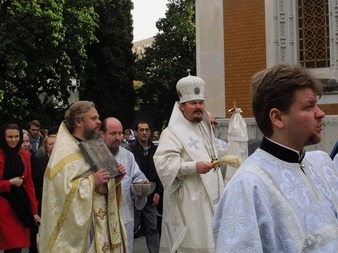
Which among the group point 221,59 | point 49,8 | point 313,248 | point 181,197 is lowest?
point 181,197

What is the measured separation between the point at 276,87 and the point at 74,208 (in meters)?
2.82

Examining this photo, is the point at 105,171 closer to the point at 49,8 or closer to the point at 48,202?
the point at 48,202

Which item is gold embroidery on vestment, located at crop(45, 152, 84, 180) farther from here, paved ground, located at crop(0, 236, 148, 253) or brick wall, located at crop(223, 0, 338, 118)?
brick wall, located at crop(223, 0, 338, 118)

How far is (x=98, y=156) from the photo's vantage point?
193 inches

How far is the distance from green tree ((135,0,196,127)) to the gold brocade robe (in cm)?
3130

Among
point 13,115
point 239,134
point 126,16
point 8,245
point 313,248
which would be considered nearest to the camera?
point 313,248

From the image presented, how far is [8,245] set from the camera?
666 centimetres

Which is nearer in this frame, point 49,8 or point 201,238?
point 201,238

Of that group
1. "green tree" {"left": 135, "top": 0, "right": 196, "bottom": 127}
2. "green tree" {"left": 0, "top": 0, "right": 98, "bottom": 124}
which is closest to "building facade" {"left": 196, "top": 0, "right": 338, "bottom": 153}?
"green tree" {"left": 0, "top": 0, "right": 98, "bottom": 124}

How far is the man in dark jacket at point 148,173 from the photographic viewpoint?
7898mm

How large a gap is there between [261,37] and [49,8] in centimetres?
1588

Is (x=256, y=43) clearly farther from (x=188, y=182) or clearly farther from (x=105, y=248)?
(x=105, y=248)

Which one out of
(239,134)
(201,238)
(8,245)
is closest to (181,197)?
(201,238)

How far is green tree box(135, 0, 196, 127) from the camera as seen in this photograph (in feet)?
120
